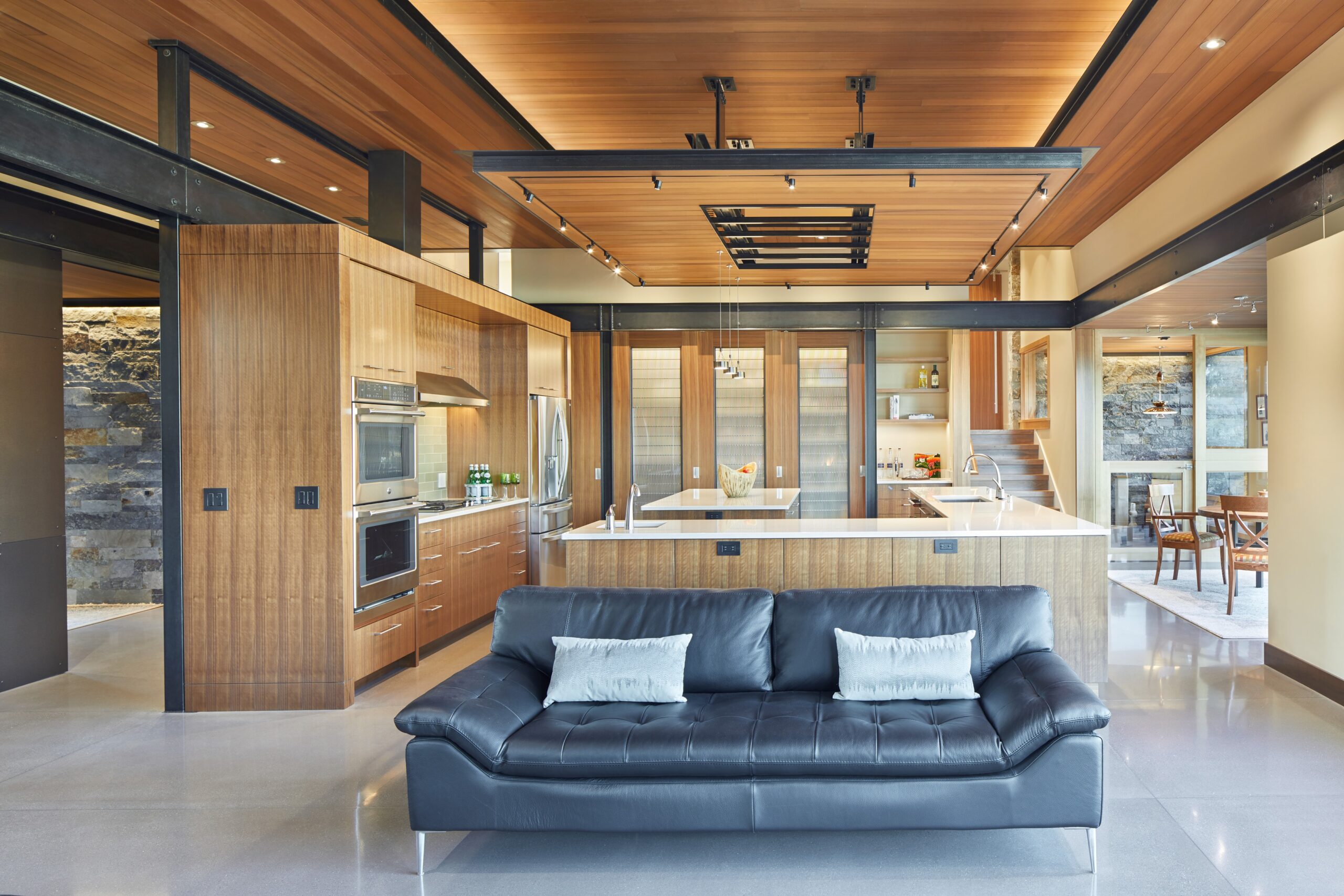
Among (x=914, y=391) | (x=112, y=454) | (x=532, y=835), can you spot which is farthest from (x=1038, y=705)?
(x=112, y=454)

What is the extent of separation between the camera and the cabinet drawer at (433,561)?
5.59m

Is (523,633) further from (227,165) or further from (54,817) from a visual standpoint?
(227,165)

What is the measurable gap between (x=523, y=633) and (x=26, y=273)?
4.29 metres

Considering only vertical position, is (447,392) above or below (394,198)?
below

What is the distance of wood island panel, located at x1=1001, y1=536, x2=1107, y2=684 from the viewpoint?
4734mm

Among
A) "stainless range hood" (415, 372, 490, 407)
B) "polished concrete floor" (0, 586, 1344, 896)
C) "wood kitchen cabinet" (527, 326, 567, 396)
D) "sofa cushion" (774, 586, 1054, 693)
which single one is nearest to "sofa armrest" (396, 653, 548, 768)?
"polished concrete floor" (0, 586, 1344, 896)

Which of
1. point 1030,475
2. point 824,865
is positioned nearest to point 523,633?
point 824,865

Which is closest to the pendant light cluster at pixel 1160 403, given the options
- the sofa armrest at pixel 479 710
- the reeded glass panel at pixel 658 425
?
the reeded glass panel at pixel 658 425

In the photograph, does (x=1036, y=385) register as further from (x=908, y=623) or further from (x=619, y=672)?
(x=619, y=672)

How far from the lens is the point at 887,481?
388 inches

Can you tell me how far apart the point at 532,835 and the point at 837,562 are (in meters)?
2.31

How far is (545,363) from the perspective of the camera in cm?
801

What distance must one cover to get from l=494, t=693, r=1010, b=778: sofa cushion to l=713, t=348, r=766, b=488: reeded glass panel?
605cm

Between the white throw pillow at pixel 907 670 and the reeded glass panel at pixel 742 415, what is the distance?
220 inches
